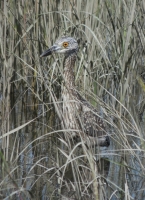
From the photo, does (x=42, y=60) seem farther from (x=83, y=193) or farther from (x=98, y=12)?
(x=83, y=193)

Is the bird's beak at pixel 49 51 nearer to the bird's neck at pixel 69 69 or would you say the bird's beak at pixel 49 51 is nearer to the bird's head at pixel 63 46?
the bird's head at pixel 63 46

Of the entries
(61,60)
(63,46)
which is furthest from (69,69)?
(61,60)

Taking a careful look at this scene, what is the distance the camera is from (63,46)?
5.79 m

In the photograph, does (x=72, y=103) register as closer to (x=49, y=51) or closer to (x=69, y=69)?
(x=69, y=69)

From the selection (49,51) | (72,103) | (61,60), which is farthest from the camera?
(61,60)

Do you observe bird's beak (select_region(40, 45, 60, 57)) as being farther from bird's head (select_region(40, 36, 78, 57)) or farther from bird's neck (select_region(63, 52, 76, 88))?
bird's neck (select_region(63, 52, 76, 88))

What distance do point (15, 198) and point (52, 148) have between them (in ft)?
4.32

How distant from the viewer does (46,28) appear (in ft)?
19.7

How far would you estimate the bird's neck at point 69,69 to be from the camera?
5.73 metres

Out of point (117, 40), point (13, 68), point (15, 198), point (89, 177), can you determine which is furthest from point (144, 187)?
point (13, 68)

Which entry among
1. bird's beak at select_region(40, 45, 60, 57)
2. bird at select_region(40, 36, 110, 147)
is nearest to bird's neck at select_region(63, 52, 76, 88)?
bird at select_region(40, 36, 110, 147)

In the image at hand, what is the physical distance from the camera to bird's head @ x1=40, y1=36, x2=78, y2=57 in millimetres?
5730

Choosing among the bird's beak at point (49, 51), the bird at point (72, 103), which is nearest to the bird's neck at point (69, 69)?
the bird at point (72, 103)

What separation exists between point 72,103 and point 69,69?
0.51 m
